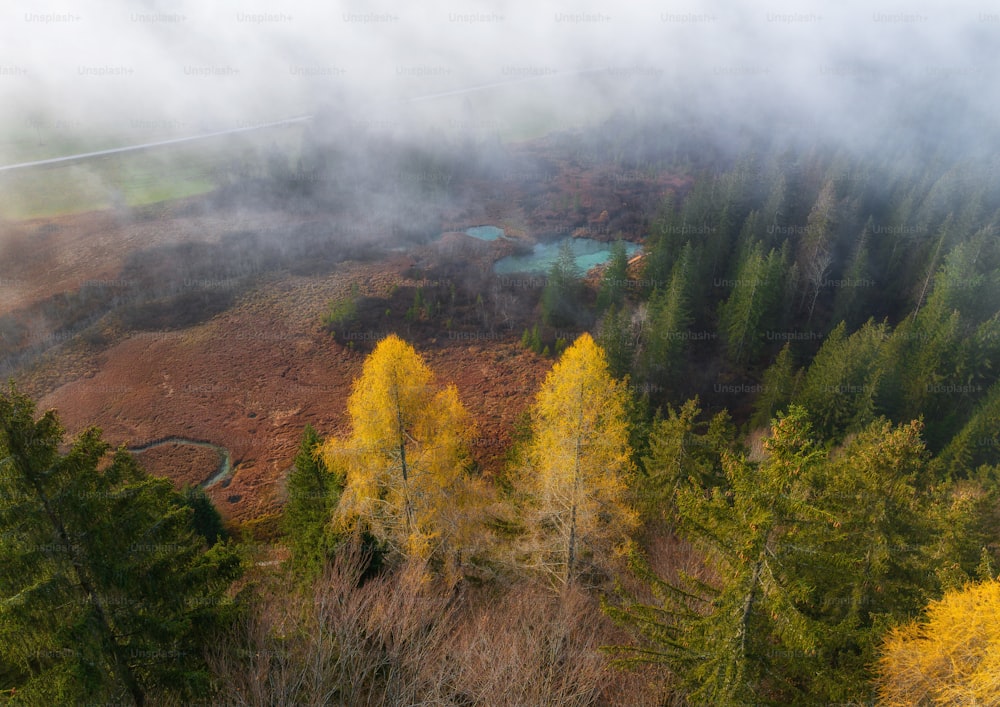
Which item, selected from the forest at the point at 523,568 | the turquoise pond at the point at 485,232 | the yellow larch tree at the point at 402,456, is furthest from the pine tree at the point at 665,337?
the turquoise pond at the point at 485,232

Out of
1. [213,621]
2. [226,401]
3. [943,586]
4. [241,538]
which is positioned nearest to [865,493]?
[943,586]

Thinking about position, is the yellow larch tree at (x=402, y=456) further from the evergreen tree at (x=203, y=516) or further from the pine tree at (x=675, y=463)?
the evergreen tree at (x=203, y=516)

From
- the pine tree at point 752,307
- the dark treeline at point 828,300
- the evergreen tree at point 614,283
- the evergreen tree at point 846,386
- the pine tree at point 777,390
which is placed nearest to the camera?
the evergreen tree at point 846,386

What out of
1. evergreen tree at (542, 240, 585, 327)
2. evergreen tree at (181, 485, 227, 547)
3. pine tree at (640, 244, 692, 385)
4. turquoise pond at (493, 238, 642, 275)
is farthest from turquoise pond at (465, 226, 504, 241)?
evergreen tree at (181, 485, 227, 547)

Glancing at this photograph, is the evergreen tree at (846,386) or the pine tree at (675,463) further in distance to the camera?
the evergreen tree at (846,386)

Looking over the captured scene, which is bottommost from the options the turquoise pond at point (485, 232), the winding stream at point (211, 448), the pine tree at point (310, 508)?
the winding stream at point (211, 448)

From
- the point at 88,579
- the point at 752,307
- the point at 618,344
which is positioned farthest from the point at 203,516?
the point at 752,307

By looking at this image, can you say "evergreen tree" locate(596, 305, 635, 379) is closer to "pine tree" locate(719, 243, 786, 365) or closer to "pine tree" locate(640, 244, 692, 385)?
"pine tree" locate(640, 244, 692, 385)
